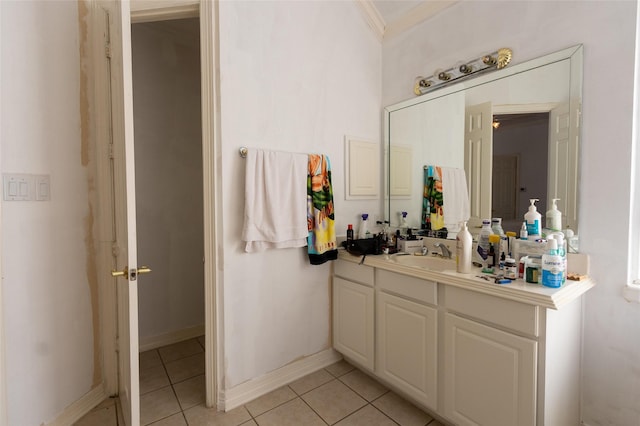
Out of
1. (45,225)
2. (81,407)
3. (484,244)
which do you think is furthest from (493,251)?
(81,407)

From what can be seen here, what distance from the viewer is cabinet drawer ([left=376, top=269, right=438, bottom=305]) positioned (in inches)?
66.0

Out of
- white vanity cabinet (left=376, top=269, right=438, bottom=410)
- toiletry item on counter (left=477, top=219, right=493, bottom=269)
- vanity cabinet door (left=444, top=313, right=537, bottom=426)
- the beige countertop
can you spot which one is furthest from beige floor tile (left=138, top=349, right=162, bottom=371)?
toiletry item on counter (left=477, top=219, right=493, bottom=269)

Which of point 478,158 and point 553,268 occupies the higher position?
point 478,158

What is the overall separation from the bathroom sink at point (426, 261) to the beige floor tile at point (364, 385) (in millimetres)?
861

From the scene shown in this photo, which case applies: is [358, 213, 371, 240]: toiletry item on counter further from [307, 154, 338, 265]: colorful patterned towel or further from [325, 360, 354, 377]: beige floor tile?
[325, 360, 354, 377]: beige floor tile

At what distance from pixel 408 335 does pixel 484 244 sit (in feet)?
2.26

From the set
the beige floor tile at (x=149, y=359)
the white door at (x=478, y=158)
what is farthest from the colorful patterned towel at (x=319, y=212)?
the beige floor tile at (x=149, y=359)

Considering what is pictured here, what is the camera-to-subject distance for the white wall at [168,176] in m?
2.54

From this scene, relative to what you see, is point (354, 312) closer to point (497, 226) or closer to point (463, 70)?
point (497, 226)

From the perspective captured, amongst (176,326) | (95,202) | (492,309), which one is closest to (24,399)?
(95,202)

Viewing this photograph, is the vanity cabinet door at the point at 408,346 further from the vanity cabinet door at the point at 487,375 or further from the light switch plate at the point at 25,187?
the light switch plate at the point at 25,187

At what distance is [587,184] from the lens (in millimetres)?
1559

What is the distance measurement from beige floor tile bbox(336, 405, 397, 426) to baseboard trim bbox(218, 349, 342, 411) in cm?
51

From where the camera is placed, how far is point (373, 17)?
2.47 m
